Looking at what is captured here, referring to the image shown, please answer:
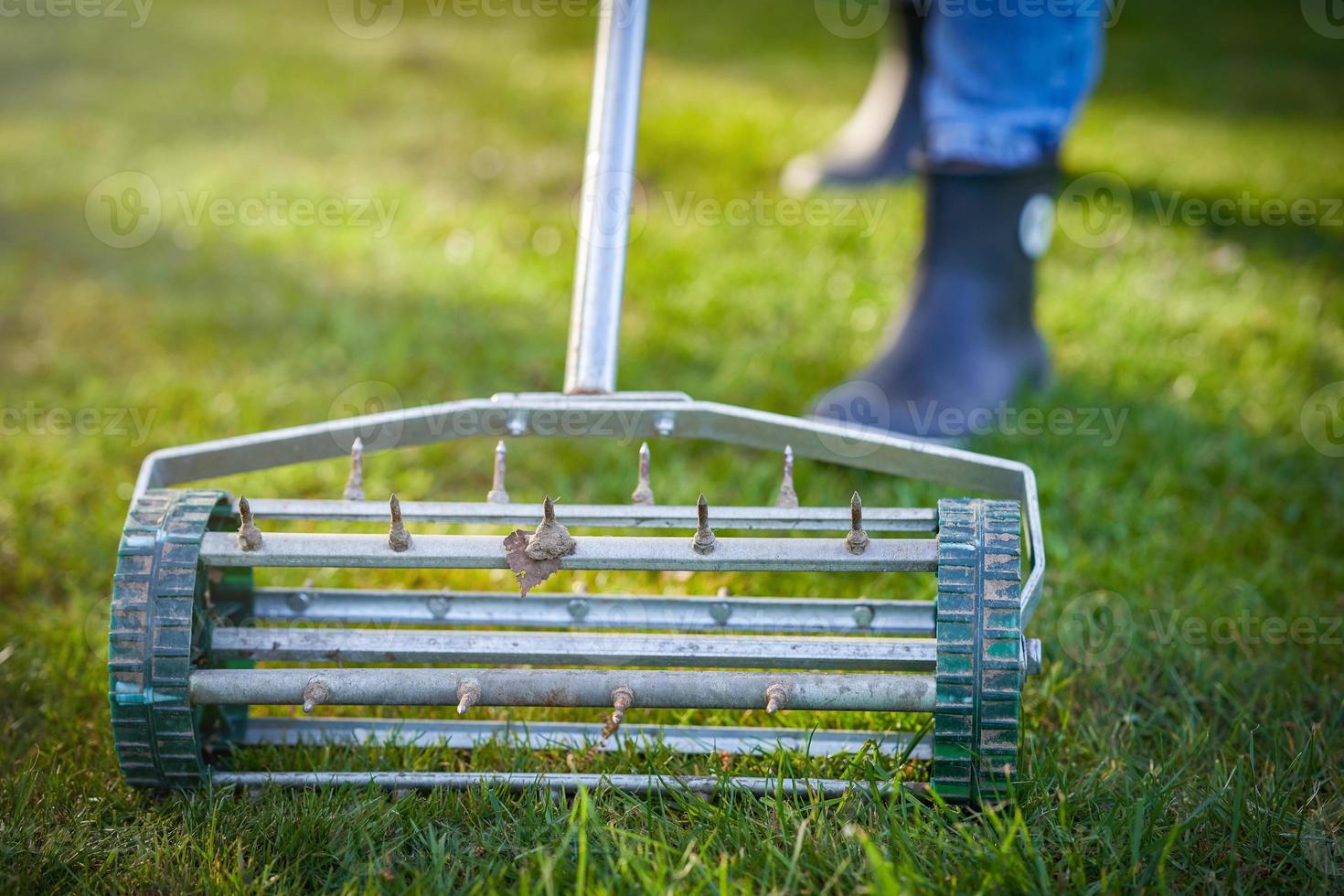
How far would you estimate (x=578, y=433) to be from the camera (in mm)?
1678

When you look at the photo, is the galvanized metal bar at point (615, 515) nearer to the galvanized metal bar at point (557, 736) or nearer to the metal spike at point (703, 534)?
the metal spike at point (703, 534)

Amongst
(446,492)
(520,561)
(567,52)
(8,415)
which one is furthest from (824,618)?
(567,52)

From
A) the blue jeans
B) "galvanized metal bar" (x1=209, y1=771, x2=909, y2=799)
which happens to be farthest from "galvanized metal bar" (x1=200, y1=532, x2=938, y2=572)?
the blue jeans

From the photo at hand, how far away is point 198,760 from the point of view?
59.1 inches

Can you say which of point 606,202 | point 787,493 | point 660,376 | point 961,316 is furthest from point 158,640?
point 961,316

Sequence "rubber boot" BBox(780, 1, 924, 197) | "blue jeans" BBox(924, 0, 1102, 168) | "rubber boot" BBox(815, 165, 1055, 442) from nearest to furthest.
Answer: "blue jeans" BBox(924, 0, 1102, 168) < "rubber boot" BBox(815, 165, 1055, 442) < "rubber boot" BBox(780, 1, 924, 197)

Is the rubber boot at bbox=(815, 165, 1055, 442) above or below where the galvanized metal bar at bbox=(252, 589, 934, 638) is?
above

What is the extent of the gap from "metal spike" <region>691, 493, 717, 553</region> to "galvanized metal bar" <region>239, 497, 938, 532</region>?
59mm

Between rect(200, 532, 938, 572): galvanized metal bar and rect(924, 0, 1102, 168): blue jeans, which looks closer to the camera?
rect(200, 532, 938, 572): galvanized metal bar

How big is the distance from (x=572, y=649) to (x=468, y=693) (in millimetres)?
144

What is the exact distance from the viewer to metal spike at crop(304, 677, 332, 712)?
1443 mm

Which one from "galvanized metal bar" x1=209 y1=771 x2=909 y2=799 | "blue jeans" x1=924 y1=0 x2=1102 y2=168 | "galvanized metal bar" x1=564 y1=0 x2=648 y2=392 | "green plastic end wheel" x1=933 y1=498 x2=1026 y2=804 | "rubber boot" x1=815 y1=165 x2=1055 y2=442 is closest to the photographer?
"green plastic end wheel" x1=933 y1=498 x2=1026 y2=804

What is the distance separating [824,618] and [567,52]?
14.8 ft

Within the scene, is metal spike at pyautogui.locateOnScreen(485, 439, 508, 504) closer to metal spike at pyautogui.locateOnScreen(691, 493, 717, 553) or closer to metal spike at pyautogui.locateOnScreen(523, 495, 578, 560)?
metal spike at pyautogui.locateOnScreen(523, 495, 578, 560)
